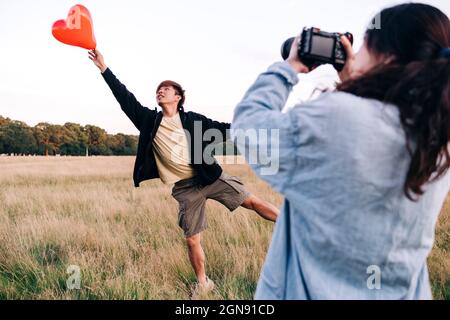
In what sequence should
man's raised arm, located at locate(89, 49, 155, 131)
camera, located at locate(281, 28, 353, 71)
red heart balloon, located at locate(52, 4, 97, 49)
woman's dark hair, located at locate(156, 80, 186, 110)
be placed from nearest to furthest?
camera, located at locate(281, 28, 353, 71) < red heart balloon, located at locate(52, 4, 97, 49) < man's raised arm, located at locate(89, 49, 155, 131) < woman's dark hair, located at locate(156, 80, 186, 110)

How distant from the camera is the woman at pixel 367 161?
0.92m

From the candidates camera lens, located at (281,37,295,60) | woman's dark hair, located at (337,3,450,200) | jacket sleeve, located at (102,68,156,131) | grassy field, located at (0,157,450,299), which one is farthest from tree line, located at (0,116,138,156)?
woman's dark hair, located at (337,3,450,200)

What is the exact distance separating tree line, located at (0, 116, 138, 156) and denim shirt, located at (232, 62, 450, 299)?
2831 inches

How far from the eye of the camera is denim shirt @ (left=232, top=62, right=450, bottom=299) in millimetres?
917

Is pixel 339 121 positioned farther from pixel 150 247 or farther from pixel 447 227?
pixel 447 227

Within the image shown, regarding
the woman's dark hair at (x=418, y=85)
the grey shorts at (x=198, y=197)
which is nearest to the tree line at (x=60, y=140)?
the grey shorts at (x=198, y=197)

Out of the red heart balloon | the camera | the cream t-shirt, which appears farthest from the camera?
the cream t-shirt

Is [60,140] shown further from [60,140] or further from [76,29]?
[76,29]

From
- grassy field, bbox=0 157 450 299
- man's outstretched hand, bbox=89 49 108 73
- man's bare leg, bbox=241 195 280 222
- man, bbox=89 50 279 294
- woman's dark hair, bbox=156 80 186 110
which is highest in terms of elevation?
man's outstretched hand, bbox=89 49 108 73

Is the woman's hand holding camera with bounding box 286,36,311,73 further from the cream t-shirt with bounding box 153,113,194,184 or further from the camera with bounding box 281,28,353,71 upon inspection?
the cream t-shirt with bounding box 153,113,194,184

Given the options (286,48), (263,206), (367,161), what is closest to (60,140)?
(263,206)

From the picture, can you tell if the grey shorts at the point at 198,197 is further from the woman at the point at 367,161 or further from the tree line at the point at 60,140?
the tree line at the point at 60,140

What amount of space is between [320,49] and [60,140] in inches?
3142

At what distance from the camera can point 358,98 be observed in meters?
0.93
